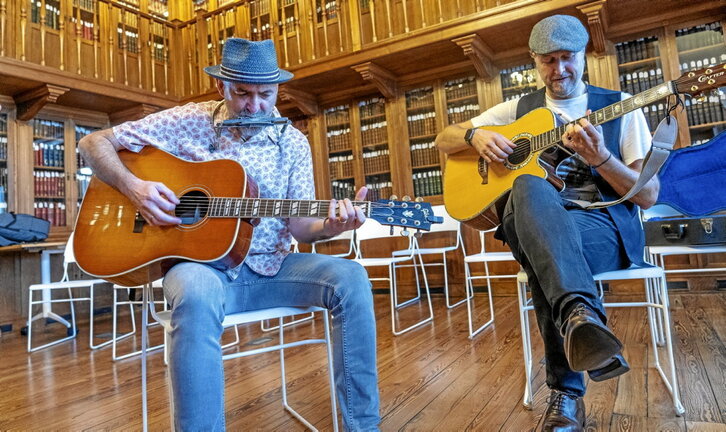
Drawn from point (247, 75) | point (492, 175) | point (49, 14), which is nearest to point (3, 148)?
point (49, 14)

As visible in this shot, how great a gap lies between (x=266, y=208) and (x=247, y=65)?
0.44m

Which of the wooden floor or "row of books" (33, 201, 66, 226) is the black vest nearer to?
the wooden floor

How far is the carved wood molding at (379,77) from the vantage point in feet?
15.6

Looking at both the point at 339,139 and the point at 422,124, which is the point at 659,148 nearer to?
the point at 422,124

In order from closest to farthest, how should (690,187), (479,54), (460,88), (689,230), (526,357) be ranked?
(526,357) < (689,230) < (690,187) < (479,54) < (460,88)

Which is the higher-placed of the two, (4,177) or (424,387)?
(4,177)

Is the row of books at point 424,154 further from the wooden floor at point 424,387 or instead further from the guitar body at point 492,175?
the guitar body at point 492,175

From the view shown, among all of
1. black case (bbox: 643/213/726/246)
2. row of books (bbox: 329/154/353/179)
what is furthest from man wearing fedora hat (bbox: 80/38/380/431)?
row of books (bbox: 329/154/353/179)

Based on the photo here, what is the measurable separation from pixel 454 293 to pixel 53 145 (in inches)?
192

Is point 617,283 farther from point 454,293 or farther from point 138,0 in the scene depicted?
point 138,0

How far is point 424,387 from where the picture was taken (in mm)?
1796

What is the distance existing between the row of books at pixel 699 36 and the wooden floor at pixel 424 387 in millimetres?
2484

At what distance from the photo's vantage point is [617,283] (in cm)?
395

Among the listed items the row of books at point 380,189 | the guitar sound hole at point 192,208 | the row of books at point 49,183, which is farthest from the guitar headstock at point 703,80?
the row of books at point 49,183
